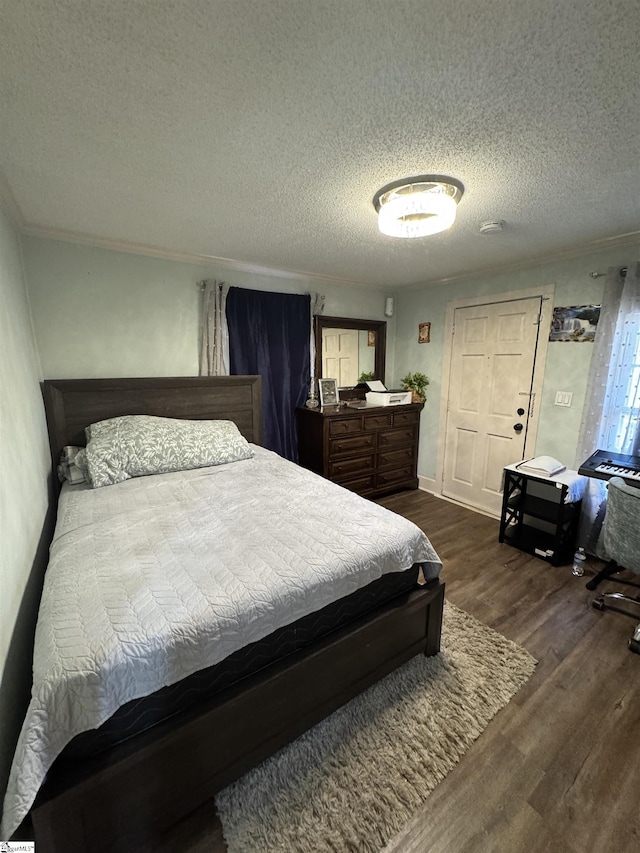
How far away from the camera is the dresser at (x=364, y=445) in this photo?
326 centimetres

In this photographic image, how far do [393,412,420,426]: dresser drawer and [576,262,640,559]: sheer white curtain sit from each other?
5.01ft

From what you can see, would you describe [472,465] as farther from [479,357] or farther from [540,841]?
[540,841]

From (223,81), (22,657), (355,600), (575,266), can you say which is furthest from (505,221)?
(22,657)

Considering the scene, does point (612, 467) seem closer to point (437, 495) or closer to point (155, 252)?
point (437, 495)

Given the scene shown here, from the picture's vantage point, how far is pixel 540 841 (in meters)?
1.07

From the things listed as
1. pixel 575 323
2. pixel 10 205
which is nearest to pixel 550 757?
pixel 575 323

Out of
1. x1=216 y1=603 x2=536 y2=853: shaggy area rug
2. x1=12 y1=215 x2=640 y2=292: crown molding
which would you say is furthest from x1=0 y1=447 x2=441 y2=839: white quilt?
x1=12 y1=215 x2=640 y2=292: crown molding

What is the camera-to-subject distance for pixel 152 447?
2.25m

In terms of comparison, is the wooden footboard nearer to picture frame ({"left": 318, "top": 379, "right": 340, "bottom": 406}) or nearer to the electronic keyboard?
the electronic keyboard

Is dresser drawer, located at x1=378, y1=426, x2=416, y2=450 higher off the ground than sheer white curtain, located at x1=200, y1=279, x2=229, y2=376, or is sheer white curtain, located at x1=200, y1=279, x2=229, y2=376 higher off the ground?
sheer white curtain, located at x1=200, y1=279, x2=229, y2=376

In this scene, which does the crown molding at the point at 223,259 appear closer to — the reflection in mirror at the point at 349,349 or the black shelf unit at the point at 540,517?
the reflection in mirror at the point at 349,349

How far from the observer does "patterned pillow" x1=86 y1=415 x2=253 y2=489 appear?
83.2 inches

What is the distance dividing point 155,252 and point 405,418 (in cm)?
275

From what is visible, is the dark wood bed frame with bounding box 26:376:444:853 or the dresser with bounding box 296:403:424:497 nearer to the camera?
the dark wood bed frame with bounding box 26:376:444:853
